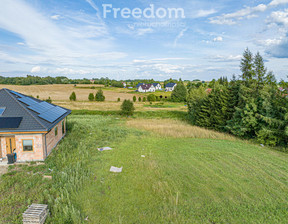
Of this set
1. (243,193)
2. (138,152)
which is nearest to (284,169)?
(243,193)

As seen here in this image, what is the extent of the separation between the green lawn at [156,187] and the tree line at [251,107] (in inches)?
87.1

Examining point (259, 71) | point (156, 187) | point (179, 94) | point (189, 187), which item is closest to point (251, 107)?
point (259, 71)

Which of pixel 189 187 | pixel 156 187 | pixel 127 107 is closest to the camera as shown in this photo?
pixel 156 187

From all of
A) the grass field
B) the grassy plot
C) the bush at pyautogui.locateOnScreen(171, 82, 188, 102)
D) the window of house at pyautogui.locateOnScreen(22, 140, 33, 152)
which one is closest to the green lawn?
the grassy plot

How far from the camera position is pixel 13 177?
9023 millimetres

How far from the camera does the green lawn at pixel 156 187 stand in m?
6.62

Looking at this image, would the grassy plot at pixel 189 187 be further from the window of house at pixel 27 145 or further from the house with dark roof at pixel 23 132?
the window of house at pixel 27 145

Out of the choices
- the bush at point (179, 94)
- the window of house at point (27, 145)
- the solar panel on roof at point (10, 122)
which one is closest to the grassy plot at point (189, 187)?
the window of house at point (27, 145)

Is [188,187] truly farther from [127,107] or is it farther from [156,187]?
[127,107]

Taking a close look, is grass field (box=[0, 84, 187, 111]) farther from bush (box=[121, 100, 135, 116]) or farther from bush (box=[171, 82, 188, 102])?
bush (box=[121, 100, 135, 116])

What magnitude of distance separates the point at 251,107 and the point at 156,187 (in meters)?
12.7

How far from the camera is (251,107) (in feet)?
53.3

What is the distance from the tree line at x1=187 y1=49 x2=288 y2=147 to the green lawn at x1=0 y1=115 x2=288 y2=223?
7.26ft

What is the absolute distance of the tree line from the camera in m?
14.5
